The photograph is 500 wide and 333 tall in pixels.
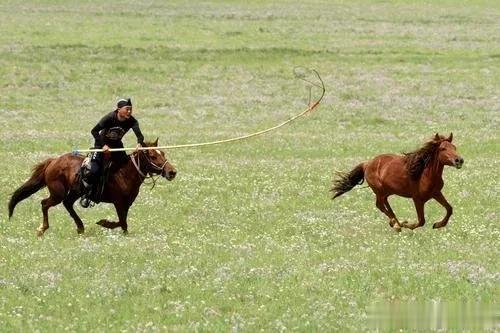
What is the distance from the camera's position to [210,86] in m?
56.0

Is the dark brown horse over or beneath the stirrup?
over

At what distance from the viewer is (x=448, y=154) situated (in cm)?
2023

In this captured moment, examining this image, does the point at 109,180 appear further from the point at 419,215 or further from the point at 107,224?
the point at 419,215

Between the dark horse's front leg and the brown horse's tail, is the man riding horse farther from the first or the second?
the brown horse's tail

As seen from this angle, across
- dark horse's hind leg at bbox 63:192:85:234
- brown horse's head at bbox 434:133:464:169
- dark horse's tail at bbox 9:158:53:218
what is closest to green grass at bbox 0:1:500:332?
dark horse's hind leg at bbox 63:192:85:234

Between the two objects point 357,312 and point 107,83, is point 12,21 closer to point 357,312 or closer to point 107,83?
point 107,83

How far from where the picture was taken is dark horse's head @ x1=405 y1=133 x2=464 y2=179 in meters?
20.4

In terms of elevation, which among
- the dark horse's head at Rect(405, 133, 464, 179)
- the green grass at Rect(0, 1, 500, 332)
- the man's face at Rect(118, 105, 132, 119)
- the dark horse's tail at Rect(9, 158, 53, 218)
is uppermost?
the man's face at Rect(118, 105, 132, 119)

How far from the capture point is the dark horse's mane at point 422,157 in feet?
68.2

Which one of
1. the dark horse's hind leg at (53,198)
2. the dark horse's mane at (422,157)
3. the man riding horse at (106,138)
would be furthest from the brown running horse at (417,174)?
the dark horse's hind leg at (53,198)

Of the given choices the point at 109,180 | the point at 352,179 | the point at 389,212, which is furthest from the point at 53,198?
the point at 389,212

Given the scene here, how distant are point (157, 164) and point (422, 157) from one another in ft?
19.2

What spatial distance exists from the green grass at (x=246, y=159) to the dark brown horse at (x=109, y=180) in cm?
67

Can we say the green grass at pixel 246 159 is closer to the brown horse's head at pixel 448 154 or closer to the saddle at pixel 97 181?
the saddle at pixel 97 181
